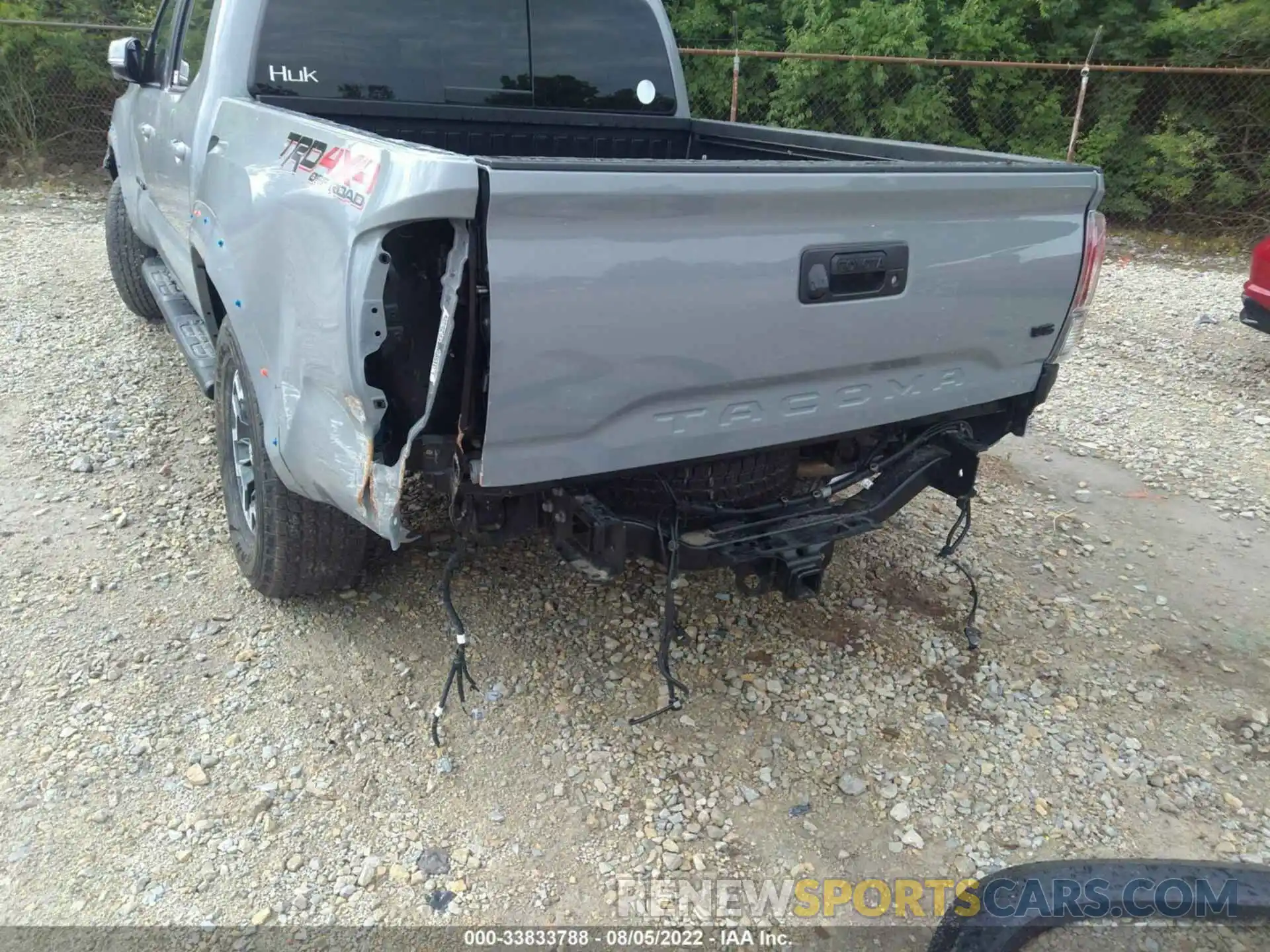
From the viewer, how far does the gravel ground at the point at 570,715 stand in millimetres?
2367

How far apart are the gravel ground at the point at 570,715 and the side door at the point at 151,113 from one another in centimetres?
117

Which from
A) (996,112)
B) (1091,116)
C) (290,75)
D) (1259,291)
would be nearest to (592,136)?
(290,75)

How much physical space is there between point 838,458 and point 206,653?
2.11 meters

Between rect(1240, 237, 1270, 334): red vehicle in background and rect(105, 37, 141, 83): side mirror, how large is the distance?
6201 millimetres

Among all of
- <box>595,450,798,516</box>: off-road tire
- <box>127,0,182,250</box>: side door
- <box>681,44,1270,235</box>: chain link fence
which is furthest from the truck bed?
<box>681,44,1270,235</box>: chain link fence

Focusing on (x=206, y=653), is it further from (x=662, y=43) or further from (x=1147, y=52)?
(x=1147, y=52)

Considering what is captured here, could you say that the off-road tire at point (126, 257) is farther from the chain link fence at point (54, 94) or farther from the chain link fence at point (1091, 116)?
the chain link fence at point (1091, 116)

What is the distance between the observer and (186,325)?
13.5 ft

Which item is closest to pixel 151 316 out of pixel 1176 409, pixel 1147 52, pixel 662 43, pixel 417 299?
pixel 662 43

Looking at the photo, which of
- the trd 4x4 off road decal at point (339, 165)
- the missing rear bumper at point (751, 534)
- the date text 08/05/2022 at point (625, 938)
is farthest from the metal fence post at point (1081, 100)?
the date text 08/05/2022 at point (625, 938)

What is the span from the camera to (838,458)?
305cm

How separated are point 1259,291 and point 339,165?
575 cm

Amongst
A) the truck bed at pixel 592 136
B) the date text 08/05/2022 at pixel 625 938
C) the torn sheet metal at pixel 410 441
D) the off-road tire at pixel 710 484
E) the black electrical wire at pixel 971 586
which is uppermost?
the truck bed at pixel 592 136

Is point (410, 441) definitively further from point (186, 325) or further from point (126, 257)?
point (126, 257)
